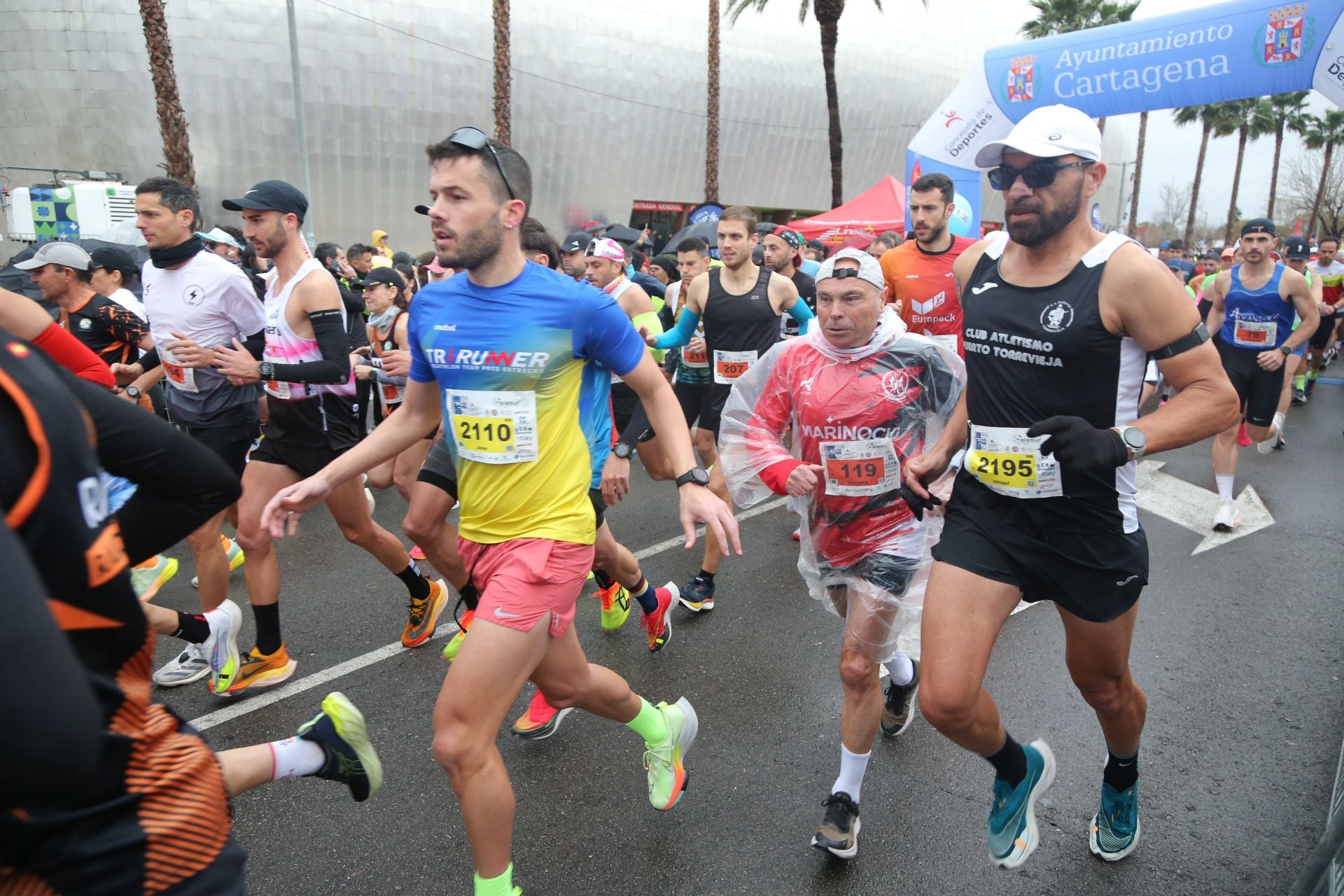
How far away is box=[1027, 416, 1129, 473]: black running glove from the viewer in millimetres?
2207

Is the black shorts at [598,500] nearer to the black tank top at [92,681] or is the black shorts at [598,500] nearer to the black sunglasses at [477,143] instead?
the black sunglasses at [477,143]

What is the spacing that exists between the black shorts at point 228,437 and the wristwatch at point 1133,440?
375 centimetres

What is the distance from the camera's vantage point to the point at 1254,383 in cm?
697

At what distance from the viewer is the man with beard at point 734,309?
18.3ft

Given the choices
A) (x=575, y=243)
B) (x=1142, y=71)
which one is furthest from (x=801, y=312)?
(x=1142, y=71)

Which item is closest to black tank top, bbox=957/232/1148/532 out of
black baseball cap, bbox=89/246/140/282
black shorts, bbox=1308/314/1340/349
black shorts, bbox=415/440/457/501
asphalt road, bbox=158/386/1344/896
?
asphalt road, bbox=158/386/1344/896

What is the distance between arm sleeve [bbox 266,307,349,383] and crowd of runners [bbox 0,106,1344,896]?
0.02 meters

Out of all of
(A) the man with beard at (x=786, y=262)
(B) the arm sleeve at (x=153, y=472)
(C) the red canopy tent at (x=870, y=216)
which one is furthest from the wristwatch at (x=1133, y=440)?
(C) the red canopy tent at (x=870, y=216)

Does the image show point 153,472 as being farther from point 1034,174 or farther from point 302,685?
point 302,685

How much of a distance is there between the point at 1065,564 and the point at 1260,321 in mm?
5847

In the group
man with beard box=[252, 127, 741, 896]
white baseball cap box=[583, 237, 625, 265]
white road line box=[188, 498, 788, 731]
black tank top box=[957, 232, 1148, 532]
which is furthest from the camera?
white baseball cap box=[583, 237, 625, 265]

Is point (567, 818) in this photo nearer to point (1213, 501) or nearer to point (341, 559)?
point (341, 559)

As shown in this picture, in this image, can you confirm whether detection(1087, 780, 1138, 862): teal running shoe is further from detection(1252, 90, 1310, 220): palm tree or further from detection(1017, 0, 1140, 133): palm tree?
detection(1252, 90, 1310, 220): palm tree

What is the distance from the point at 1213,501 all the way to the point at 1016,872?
17.7 ft
